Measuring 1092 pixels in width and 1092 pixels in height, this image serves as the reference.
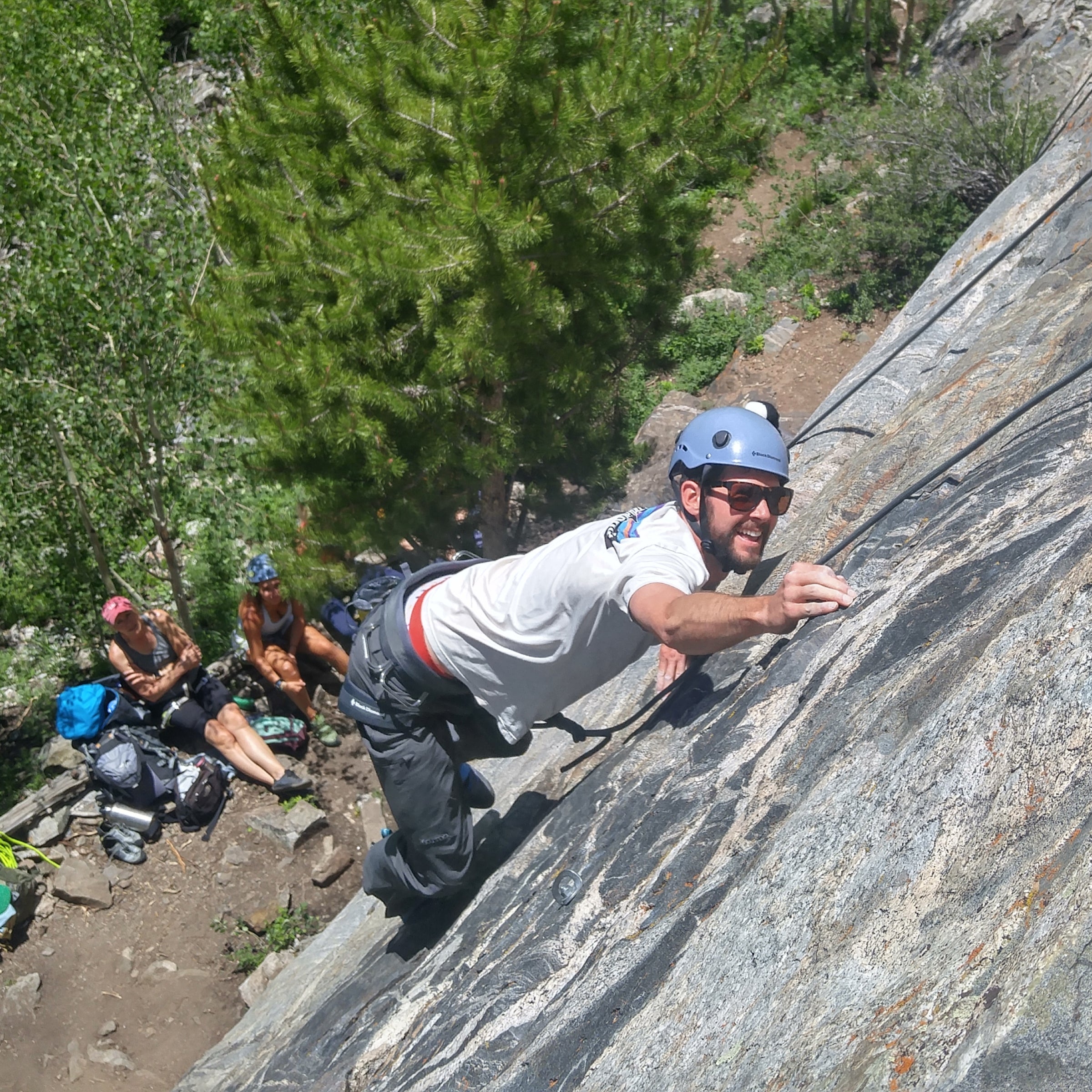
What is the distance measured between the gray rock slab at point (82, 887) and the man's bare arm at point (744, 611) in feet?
20.0

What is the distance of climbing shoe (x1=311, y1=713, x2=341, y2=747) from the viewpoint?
27.6 ft

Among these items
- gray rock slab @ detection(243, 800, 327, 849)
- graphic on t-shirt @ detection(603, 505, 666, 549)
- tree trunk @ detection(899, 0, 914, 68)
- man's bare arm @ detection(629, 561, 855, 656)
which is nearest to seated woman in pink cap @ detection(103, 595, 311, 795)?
gray rock slab @ detection(243, 800, 327, 849)

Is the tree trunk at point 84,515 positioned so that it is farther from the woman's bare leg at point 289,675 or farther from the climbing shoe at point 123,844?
the climbing shoe at point 123,844

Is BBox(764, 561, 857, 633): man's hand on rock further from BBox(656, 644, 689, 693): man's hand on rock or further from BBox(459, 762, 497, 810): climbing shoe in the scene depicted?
BBox(459, 762, 497, 810): climbing shoe

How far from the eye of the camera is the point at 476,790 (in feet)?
15.1

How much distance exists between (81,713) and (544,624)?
544cm

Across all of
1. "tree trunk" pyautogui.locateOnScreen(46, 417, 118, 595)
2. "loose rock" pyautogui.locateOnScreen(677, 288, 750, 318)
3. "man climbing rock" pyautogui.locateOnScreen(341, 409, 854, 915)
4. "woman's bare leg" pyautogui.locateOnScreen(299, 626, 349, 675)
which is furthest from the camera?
"loose rock" pyautogui.locateOnScreen(677, 288, 750, 318)

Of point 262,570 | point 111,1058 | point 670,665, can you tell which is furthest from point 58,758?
point 670,665

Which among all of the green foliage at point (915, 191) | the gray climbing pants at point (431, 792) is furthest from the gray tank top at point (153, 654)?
the green foliage at point (915, 191)

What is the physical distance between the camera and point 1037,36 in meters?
12.6

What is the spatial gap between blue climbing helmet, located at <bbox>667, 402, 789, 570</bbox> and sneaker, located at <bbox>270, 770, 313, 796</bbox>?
18.2ft

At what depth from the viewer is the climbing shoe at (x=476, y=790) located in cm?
458

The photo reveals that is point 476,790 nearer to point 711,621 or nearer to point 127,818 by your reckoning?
point 711,621

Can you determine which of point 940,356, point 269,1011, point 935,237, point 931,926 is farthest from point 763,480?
point 935,237
